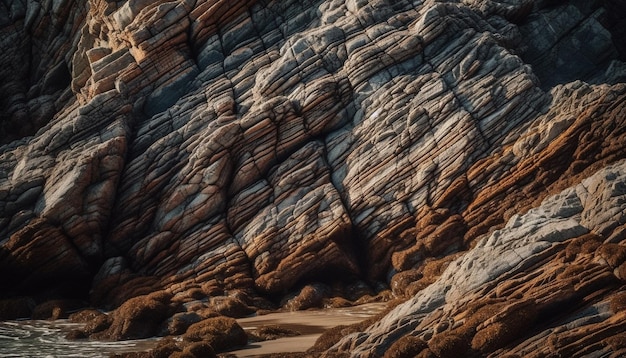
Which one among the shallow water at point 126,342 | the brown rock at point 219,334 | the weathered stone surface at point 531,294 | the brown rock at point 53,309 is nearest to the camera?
the weathered stone surface at point 531,294

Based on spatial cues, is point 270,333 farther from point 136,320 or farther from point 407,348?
point 407,348

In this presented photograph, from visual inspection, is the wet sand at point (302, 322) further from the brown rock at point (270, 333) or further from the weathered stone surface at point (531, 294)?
the weathered stone surface at point (531, 294)

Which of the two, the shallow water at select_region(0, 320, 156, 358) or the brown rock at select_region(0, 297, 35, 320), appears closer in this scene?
the shallow water at select_region(0, 320, 156, 358)

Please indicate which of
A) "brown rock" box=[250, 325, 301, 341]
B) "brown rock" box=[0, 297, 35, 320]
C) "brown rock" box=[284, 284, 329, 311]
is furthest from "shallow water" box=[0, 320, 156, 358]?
"brown rock" box=[284, 284, 329, 311]

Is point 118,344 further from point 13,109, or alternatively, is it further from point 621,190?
point 13,109

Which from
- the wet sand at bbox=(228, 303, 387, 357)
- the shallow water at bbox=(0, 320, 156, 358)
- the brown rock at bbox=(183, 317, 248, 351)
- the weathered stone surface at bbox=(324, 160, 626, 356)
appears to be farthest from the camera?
the brown rock at bbox=(183, 317, 248, 351)

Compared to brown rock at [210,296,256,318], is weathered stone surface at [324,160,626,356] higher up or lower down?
lower down

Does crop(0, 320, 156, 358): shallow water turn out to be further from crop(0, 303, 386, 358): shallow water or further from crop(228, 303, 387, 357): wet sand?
crop(228, 303, 387, 357): wet sand

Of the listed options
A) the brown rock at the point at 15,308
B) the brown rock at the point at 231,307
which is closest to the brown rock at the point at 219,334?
the brown rock at the point at 231,307
